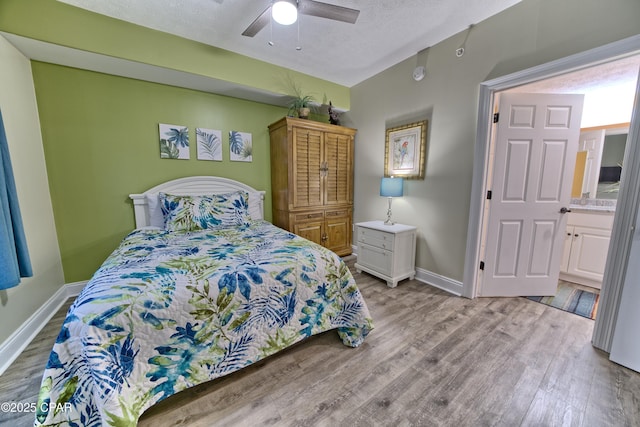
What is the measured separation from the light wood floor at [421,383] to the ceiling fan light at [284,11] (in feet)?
8.23

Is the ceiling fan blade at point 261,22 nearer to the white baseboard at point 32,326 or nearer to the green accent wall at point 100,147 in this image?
the green accent wall at point 100,147

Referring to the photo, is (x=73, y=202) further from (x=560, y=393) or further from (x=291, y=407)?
(x=560, y=393)

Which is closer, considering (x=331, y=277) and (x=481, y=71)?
(x=331, y=277)

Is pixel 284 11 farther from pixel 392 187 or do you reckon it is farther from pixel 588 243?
pixel 588 243

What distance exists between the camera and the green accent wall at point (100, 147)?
2391 millimetres

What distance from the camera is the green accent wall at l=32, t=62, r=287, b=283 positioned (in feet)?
7.84

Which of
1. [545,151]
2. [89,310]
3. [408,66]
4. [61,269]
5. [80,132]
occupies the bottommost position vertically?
[61,269]

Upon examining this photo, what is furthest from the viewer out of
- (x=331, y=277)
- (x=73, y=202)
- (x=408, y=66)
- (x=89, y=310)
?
(x=408, y=66)

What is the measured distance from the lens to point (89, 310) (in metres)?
1.12

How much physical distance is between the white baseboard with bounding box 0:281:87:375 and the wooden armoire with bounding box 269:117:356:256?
8.10 ft

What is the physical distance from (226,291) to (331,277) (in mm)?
782

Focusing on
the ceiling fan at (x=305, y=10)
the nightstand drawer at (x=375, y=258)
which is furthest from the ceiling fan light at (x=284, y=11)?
the nightstand drawer at (x=375, y=258)

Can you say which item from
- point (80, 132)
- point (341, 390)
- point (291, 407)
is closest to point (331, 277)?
point (341, 390)

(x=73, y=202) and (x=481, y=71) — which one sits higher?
(x=481, y=71)
